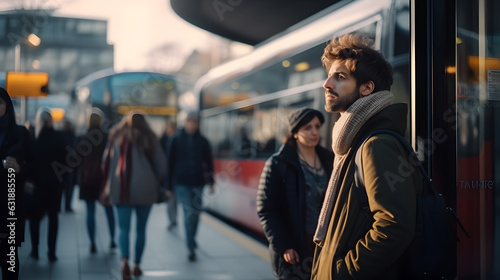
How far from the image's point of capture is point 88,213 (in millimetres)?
7434

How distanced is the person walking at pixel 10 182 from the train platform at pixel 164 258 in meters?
0.30

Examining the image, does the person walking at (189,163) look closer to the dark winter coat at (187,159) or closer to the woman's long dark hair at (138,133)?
the dark winter coat at (187,159)

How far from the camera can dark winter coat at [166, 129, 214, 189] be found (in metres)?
7.62

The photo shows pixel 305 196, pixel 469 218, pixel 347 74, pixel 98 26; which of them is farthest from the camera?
pixel 98 26

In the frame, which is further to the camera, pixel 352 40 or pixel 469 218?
pixel 469 218

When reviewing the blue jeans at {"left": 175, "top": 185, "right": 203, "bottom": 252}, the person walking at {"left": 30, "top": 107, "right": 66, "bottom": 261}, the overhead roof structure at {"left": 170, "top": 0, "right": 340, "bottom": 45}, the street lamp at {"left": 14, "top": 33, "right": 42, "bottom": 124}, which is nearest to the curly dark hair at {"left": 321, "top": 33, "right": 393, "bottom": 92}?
the street lamp at {"left": 14, "top": 33, "right": 42, "bottom": 124}

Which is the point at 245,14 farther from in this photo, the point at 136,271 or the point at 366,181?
the point at 366,181

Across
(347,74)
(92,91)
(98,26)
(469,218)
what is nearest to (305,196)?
(469,218)

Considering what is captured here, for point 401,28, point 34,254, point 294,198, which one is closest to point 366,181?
point 294,198

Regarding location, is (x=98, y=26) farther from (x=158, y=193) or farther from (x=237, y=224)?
(x=237, y=224)

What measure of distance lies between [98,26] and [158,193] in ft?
10.1

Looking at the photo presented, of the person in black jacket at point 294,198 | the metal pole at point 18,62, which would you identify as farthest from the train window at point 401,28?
the metal pole at point 18,62

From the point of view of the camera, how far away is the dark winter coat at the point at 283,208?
3729mm

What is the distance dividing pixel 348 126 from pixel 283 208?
169 cm
